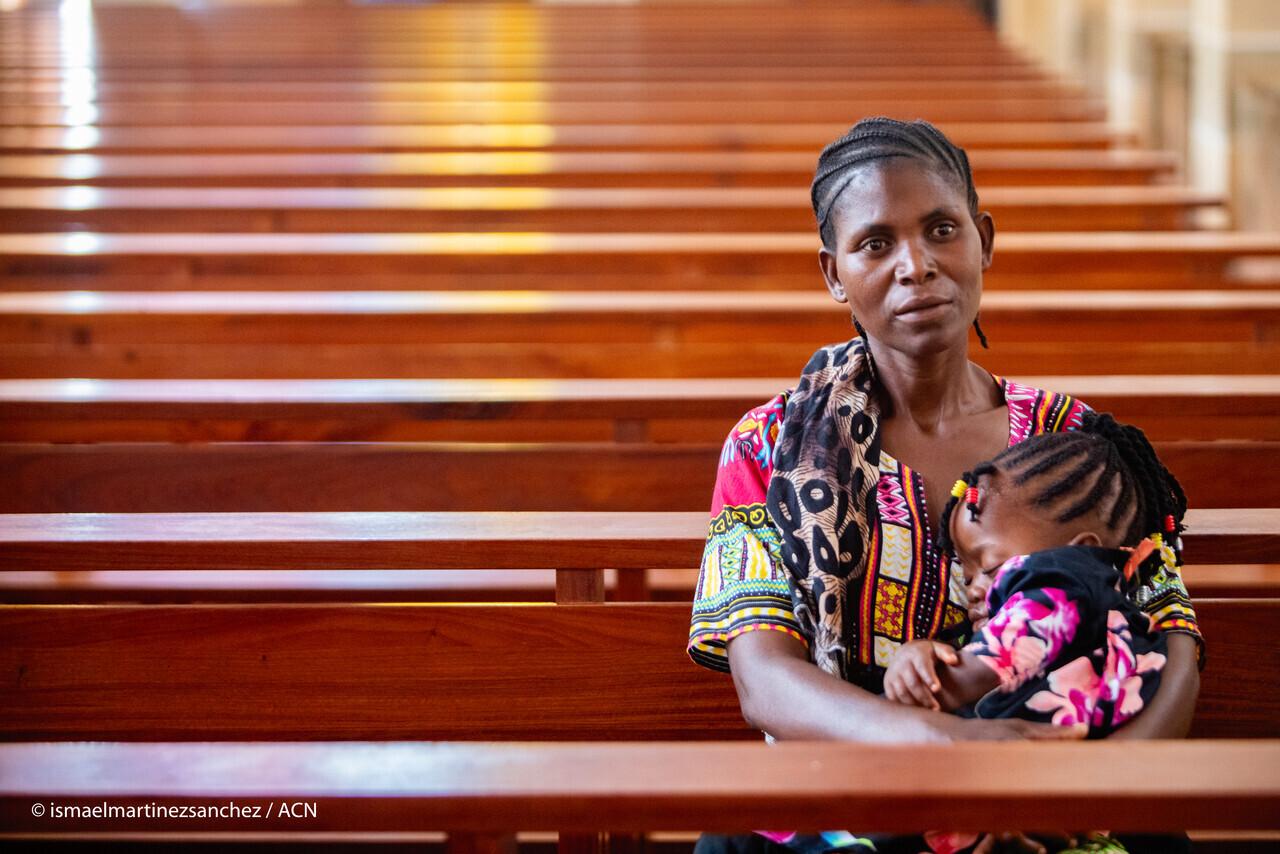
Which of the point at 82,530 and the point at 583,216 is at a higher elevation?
the point at 583,216

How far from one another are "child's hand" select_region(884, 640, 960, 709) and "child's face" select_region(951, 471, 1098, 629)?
8 centimetres

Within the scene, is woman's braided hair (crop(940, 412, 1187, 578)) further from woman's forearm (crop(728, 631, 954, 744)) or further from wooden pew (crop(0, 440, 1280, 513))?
wooden pew (crop(0, 440, 1280, 513))

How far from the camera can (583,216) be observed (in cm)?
385

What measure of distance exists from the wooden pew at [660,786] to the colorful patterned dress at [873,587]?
0.39 meters

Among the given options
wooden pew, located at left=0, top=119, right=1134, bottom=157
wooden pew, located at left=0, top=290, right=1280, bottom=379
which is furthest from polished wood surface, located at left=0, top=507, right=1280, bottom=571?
wooden pew, located at left=0, top=119, right=1134, bottom=157

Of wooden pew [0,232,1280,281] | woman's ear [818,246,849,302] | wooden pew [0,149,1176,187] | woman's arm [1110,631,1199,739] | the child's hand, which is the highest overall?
wooden pew [0,149,1176,187]

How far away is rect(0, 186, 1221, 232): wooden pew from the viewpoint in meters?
3.81

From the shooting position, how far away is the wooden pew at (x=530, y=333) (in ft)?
8.16

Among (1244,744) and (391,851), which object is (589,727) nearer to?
(391,851)

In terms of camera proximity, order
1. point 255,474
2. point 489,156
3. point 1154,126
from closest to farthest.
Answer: point 255,474 < point 489,156 < point 1154,126

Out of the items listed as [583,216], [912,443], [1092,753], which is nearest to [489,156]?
[583,216]

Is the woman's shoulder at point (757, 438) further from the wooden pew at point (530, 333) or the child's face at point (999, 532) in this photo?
the wooden pew at point (530, 333)

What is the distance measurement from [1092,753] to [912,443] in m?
0.54

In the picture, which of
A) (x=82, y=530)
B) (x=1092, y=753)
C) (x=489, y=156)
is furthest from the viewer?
(x=489, y=156)
